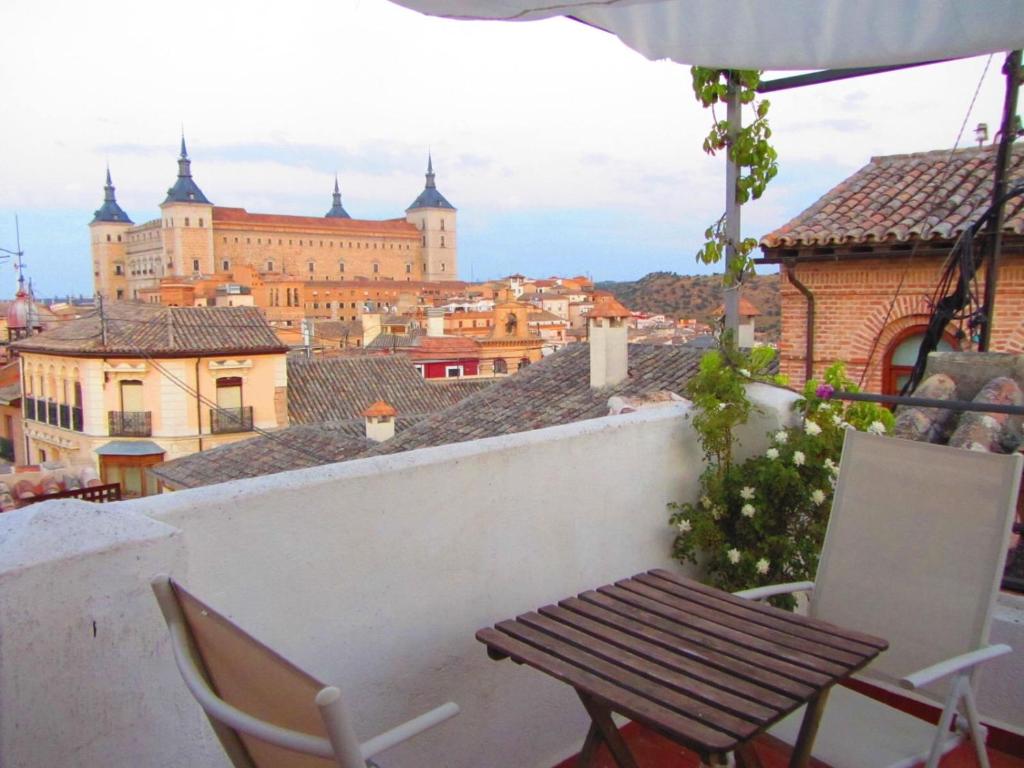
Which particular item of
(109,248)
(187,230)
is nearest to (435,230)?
(187,230)

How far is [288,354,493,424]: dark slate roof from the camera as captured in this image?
2895cm

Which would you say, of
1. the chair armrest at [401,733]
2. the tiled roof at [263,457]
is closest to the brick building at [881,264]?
the chair armrest at [401,733]

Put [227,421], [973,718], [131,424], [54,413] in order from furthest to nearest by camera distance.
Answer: [54,413]
[227,421]
[131,424]
[973,718]

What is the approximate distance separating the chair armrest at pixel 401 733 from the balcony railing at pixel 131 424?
28.6 m

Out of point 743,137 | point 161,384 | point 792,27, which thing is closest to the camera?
point 792,27

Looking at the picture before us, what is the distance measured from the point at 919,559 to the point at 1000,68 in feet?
7.63

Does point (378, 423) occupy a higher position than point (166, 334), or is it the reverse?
point (166, 334)

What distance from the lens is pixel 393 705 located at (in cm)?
210

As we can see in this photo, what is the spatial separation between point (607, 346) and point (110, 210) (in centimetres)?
12040

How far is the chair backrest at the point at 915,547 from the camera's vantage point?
2.06 metres

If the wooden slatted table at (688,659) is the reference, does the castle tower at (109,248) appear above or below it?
above

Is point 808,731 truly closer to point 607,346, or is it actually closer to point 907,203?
point 907,203

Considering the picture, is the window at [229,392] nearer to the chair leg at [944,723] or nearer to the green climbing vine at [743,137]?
the green climbing vine at [743,137]

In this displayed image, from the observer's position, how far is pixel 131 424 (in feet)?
90.4
